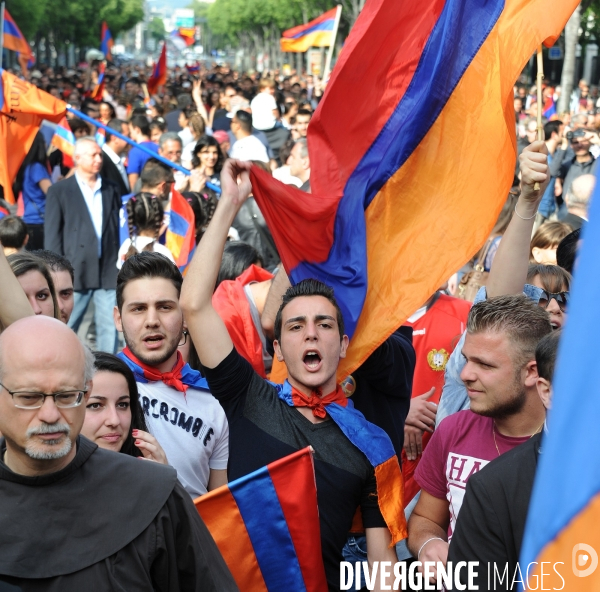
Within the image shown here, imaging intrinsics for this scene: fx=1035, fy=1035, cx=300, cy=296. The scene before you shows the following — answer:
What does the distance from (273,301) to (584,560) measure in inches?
113

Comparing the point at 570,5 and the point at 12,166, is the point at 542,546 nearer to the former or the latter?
the point at 570,5

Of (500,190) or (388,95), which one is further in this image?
(388,95)

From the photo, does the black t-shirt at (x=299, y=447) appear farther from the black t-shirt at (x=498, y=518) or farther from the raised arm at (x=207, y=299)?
the black t-shirt at (x=498, y=518)

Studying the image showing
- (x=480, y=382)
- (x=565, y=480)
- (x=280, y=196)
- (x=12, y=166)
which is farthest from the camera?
(x=12, y=166)

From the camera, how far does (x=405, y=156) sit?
184 inches

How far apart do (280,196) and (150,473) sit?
5.84 ft

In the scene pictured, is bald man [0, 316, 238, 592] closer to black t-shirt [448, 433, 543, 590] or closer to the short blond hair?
black t-shirt [448, 433, 543, 590]

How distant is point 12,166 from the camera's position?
8234 millimetres

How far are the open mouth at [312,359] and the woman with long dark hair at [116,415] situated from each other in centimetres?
62

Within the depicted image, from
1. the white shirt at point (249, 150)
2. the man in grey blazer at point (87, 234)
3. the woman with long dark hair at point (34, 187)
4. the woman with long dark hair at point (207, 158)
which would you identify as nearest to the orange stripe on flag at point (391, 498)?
the man in grey blazer at point (87, 234)

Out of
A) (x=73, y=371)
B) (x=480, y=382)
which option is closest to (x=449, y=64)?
(x=480, y=382)

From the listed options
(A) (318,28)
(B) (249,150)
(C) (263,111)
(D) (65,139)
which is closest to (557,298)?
(D) (65,139)

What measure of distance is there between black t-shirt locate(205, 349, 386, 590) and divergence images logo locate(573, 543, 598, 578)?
5.49ft

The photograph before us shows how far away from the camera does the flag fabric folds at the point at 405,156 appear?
14.4 feet
